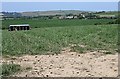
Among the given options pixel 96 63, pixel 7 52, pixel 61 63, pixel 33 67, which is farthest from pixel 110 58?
pixel 7 52

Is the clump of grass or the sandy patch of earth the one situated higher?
the clump of grass

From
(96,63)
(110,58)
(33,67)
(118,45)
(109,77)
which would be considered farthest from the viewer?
(118,45)

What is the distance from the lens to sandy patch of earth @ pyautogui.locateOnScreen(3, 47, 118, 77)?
7.05 meters

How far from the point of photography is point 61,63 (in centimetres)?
837

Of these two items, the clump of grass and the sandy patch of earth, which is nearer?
the clump of grass

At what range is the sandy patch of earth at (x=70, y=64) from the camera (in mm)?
7052

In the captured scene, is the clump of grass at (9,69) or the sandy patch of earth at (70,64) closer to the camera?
the clump of grass at (9,69)

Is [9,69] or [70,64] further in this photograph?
[70,64]

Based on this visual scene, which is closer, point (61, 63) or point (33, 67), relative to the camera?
point (33, 67)

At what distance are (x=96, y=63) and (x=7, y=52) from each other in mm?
3276

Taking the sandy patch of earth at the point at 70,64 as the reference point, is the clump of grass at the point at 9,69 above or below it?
above

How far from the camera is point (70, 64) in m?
8.23

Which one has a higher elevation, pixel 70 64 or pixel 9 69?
pixel 9 69

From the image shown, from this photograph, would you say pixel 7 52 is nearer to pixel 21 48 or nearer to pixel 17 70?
pixel 21 48
